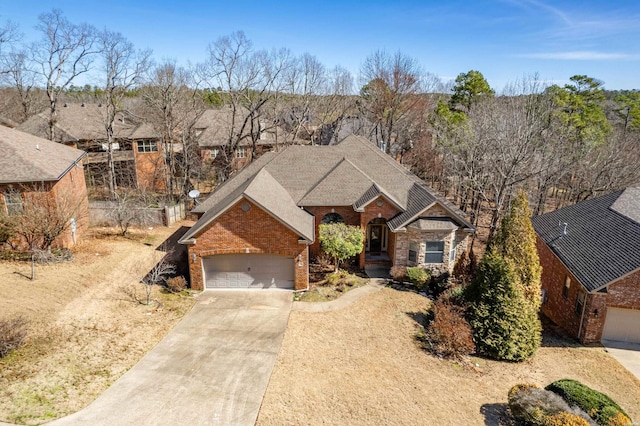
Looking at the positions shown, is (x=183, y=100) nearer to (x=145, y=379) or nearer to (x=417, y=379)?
(x=145, y=379)

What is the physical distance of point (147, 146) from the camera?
41375mm

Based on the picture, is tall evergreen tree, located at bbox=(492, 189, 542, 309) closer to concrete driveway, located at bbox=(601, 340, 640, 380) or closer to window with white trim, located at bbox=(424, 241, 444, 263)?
concrete driveway, located at bbox=(601, 340, 640, 380)

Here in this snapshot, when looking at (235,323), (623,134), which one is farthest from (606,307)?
(623,134)

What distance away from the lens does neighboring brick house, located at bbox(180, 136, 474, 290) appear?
1988cm

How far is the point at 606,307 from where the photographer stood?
1647cm

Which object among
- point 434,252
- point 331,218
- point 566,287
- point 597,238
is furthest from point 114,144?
point 597,238

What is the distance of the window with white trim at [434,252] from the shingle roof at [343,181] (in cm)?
189

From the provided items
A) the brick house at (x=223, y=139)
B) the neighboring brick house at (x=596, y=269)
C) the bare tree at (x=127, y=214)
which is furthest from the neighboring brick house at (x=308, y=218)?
the brick house at (x=223, y=139)

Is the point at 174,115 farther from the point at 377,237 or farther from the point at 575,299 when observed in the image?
the point at 575,299

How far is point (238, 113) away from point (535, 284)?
42.4m

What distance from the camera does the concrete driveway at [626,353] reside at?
15.2 meters

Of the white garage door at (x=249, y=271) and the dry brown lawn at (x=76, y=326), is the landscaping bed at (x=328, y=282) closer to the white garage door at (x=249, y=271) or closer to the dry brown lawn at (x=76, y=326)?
the white garage door at (x=249, y=271)

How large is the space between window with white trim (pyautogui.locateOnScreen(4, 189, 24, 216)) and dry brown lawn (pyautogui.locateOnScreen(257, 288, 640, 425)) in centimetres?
1785

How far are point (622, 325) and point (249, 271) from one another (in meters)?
18.2
